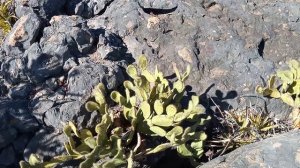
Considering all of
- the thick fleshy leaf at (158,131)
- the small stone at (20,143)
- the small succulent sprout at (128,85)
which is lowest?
the small stone at (20,143)

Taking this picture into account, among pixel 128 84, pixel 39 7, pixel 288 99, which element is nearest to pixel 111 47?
pixel 128 84

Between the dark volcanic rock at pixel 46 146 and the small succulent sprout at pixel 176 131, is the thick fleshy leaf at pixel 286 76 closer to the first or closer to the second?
the small succulent sprout at pixel 176 131

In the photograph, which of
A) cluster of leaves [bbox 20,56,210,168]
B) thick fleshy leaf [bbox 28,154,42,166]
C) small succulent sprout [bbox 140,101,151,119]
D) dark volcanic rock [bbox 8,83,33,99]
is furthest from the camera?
dark volcanic rock [bbox 8,83,33,99]

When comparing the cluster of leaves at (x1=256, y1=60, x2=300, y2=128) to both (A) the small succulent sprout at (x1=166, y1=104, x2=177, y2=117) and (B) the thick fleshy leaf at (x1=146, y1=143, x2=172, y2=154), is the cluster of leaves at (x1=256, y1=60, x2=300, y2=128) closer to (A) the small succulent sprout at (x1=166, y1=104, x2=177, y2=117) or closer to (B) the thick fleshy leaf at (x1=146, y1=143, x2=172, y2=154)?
(A) the small succulent sprout at (x1=166, y1=104, x2=177, y2=117)

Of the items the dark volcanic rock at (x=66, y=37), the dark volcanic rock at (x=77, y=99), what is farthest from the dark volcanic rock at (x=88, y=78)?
the dark volcanic rock at (x=66, y=37)

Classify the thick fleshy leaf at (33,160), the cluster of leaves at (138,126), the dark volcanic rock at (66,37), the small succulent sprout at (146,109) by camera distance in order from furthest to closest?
1. the dark volcanic rock at (66,37)
2. the small succulent sprout at (146,109)
3. the cluster of leaves at (138,126)
4. the thick fleshy leaf at (33,160)

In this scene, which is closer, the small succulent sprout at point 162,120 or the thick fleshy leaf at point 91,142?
the thick fleshy leaf at point 91,142

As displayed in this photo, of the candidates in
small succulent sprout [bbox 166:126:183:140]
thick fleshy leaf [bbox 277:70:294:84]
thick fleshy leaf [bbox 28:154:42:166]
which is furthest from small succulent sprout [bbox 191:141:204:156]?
thick fleshy leaf [bbox 28:154:42:166]
